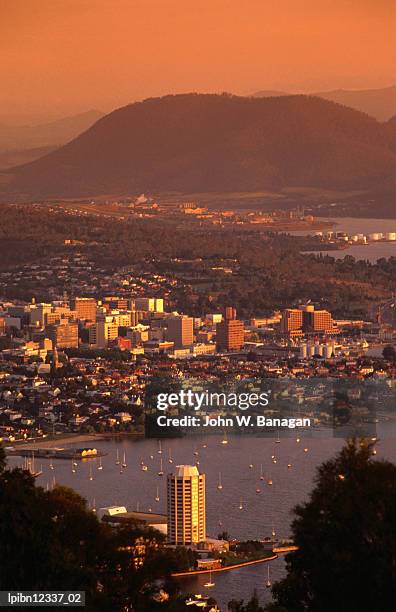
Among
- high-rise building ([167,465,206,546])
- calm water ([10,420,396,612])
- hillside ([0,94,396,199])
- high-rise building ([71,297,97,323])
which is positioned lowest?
high-rise building ([71,297,97,323])

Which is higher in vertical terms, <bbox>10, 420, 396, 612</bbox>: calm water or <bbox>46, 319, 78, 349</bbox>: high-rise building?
<bbox>10, 420, 396, 612</bbox>: calm water

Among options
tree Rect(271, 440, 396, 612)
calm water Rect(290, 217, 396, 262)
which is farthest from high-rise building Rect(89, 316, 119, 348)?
tree Rect(271, 440, 396, 612)

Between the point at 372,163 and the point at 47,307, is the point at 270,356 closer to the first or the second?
the point at 47,307

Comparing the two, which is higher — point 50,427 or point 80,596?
point 80,596

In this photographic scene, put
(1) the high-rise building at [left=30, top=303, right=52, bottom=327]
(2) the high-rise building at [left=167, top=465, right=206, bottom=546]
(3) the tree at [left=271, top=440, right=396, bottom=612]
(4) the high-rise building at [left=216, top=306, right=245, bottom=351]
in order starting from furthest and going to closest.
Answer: (1) the high-rise building at [left=30, top=303, right=52, bottom=327] → (4) the high-rise building at [left=216, top=306, right=245, bottom=351] → (2) the high-rise building at [left=167, top=465, right=206, bottom=546] → (3) the tree at [left=271, top=440, right=396, bottom=612]

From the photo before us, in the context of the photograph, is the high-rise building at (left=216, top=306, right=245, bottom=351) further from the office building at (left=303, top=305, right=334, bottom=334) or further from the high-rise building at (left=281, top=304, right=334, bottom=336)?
the office building at (left=303, top=305, right=334, bottom=334)

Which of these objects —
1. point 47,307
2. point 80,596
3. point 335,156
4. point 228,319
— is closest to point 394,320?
point 228,319

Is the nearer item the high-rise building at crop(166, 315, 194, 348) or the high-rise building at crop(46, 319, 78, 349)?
the high-rise building at crop(166, 315, 194, 348)
